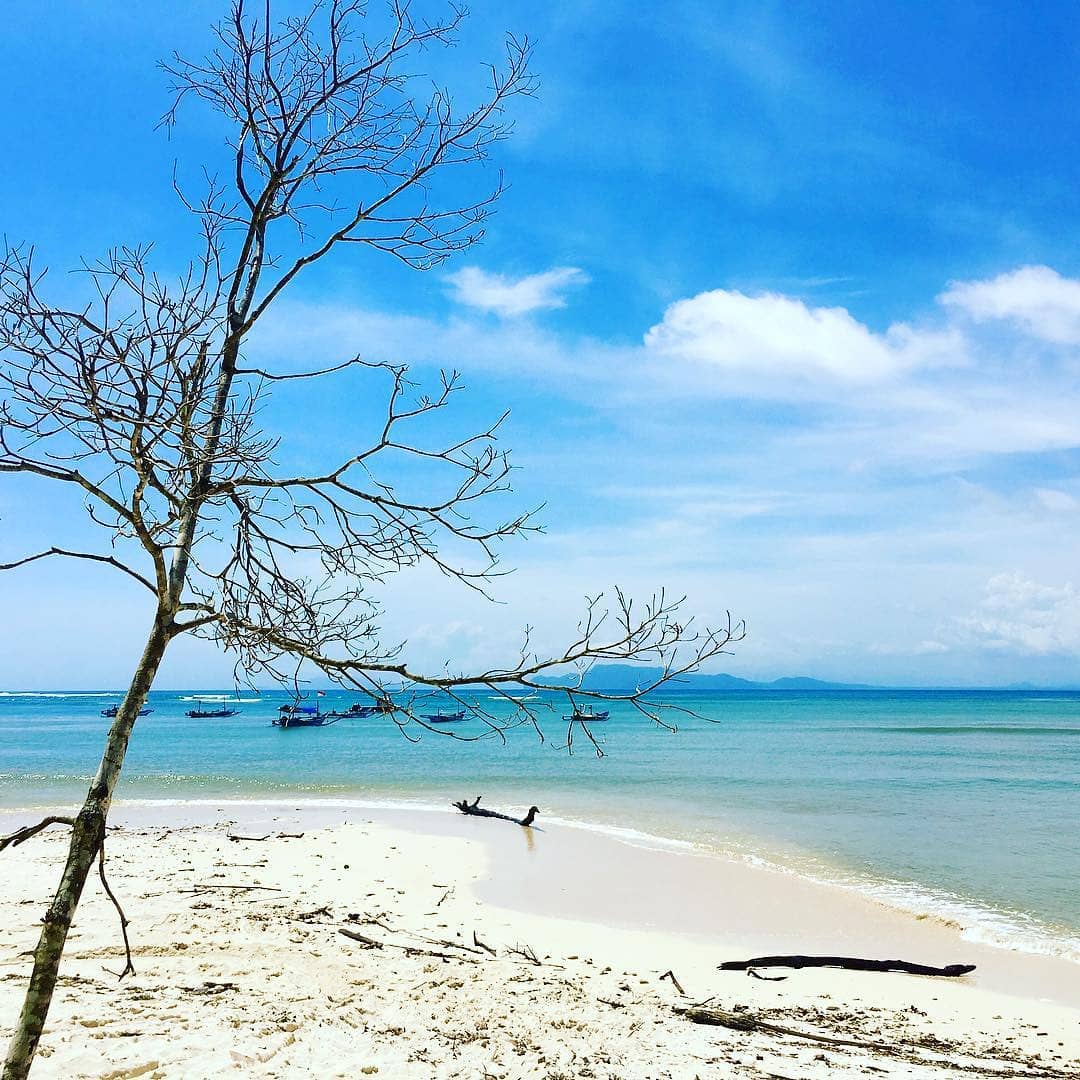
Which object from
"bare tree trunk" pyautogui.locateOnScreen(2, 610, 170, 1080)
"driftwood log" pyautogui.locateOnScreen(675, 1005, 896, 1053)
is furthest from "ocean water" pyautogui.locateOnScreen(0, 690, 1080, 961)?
"driftwood log" pyautogui.locateOnScreen(675, 1005, 896, 1053)

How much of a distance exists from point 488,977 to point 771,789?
18.8 metres

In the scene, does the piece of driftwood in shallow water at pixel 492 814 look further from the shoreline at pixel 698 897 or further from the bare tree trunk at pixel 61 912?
the bare tree trunk at pixel 61 912

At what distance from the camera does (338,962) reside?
22.9 feet

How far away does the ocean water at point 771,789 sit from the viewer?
12797 millimetres

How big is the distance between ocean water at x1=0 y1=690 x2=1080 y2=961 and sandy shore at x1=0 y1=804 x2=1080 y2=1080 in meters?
2.01

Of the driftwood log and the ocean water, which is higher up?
the driftwood log

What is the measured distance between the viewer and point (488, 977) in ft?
22.4

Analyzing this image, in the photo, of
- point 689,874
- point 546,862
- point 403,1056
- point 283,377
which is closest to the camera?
point 283,377

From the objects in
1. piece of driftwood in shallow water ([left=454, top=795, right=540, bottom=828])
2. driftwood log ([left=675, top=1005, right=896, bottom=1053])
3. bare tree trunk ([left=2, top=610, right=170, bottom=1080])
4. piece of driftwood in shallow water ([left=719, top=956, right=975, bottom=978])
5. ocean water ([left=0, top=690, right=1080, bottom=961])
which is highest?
bare tree trunk ([left=2, top=610, right=170, bottom=1080])

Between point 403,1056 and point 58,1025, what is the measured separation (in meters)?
2.15

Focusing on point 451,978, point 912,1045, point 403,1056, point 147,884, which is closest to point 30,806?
point 147,884

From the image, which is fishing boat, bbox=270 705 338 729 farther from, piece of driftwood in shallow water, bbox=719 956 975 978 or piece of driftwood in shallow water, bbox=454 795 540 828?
piece of driftwood in shallow water, bbox=719 956 975 978

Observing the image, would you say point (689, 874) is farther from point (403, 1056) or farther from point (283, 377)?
point (283, 377)

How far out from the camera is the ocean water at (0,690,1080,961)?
12.8 meters
